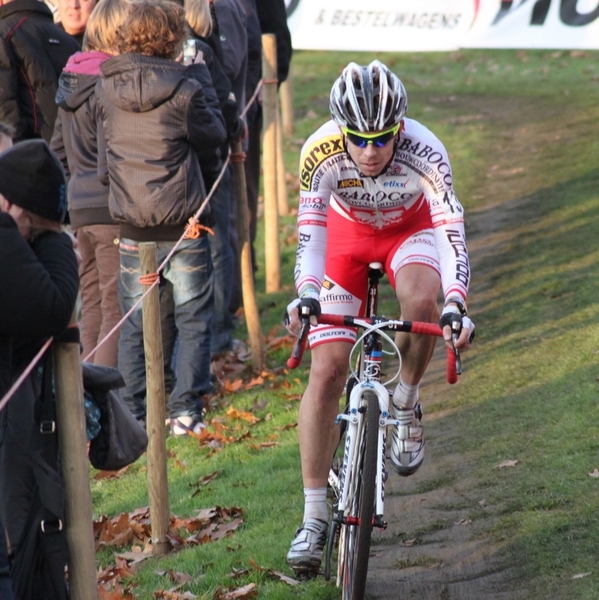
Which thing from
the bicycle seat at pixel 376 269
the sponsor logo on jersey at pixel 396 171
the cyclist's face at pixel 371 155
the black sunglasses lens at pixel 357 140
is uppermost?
the black sunglasses lens at pixel 357 140

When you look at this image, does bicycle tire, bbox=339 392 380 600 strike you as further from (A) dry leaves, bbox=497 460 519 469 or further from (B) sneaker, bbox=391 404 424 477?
(A) dry leaves, bbox=497 460 519 469

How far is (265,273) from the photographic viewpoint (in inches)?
500

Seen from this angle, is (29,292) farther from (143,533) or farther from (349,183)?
(143,533)

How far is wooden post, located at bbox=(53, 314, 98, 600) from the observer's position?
13.0 ft

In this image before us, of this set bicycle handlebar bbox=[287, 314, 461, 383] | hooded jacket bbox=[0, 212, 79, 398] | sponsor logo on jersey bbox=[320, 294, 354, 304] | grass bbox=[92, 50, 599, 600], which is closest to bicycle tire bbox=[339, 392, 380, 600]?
bicycle handlebar bbox=[287, 314, 461, 383]

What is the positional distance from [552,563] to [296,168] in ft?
39.8

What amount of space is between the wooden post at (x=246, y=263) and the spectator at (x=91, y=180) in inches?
52.7

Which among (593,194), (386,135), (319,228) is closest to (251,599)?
(319,228)

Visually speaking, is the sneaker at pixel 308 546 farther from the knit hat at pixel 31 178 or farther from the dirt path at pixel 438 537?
the knit hat at pixel 31 178

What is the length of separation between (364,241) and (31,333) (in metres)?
2.39

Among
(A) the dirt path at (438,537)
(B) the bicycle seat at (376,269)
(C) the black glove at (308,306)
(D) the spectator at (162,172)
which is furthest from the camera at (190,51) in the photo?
(C) the black glove at (308,306)

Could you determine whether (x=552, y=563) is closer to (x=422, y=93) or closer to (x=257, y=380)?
(x=257, y=380)

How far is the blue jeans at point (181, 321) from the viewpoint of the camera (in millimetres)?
7664

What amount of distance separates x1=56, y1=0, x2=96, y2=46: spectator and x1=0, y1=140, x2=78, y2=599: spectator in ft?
16.9
